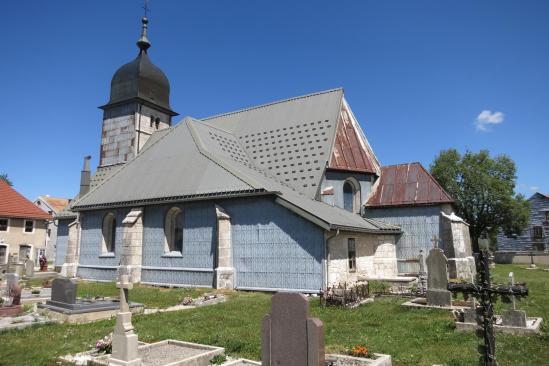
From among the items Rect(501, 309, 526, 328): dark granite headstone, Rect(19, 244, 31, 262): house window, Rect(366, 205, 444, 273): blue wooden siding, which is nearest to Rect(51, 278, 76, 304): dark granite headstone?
Rect(501, 309, 526, 328): dark granite headstone

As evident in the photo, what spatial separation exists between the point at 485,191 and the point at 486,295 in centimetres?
4175

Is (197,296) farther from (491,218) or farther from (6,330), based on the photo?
(491,218)

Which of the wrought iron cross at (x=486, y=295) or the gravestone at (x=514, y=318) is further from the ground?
the wrought iron cross at (x=486, y=295)

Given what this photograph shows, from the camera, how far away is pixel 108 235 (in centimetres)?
2416

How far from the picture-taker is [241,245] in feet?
61.1

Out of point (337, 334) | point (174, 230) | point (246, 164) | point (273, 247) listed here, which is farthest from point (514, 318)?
point (246, 164)

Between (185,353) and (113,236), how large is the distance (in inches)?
715

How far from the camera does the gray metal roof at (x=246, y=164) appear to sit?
761 inches

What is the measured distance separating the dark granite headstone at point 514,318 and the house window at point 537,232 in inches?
1938

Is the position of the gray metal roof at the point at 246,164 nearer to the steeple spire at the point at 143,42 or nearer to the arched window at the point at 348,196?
the arched window at the point at 348,196

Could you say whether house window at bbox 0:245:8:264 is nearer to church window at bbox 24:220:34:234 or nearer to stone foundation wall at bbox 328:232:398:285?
church window at bbox 24:220:34:234

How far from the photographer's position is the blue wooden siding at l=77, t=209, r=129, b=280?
2294 cm

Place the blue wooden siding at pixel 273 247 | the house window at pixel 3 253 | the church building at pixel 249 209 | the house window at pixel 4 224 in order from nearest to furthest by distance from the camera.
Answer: the blue wooden siding at pixel 273 247, the church building at pixel 249 209, the house window at pixel 3 253, the house window at pixel 4 224

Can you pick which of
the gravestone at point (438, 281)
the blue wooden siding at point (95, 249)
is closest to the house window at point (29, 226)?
the blue wooden siding at point (95, 249)
